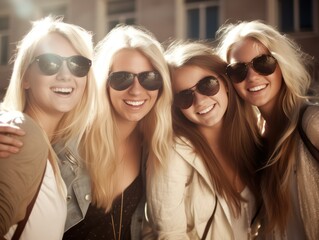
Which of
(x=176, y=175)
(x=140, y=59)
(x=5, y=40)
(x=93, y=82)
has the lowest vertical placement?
(x=176, y=175)

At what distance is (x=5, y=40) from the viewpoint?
13.5 feet

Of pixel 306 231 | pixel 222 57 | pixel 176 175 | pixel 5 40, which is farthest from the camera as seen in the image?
pixel 5 40

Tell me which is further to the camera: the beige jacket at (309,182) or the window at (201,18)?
the window at (201,18)

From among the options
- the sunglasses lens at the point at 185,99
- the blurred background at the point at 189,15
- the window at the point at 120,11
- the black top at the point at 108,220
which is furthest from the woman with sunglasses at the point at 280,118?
the window at the point at 120,11

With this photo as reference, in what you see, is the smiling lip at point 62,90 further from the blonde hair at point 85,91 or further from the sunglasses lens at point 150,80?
the sunglasses lens at point 150,80

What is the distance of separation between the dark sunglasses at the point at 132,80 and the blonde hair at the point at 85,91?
0.10 meters

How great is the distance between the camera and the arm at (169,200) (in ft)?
4.23

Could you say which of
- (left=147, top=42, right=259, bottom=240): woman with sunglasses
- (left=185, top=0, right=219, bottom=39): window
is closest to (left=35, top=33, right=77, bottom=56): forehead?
(left=147, top=42, right=259, bottom=240): woman with sunglasses

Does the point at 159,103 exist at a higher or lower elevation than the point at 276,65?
lower

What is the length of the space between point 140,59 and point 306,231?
1005 mm

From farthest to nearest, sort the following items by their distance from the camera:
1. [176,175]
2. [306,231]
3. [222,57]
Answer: [222,57], [176,175], [306,231]

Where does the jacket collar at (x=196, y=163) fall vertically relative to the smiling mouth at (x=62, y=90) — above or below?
below

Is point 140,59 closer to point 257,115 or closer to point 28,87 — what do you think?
→ point 28,87

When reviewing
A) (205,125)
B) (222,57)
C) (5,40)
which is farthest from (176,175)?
(5,40)
